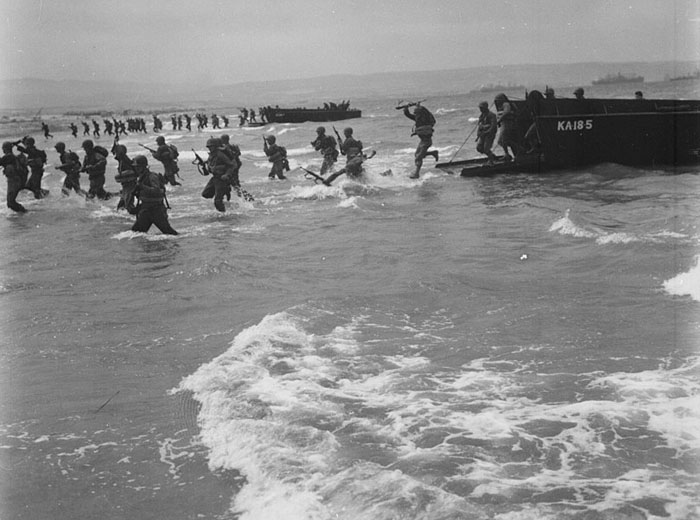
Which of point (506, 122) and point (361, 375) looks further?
point (506, 122)

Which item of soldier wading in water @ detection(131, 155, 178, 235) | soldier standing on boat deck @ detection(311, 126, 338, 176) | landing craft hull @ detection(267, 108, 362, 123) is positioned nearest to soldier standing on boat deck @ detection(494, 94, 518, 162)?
soldier standing on boat deck @ detection(311, 126, 338, 176)

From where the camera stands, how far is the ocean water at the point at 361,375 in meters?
3.85

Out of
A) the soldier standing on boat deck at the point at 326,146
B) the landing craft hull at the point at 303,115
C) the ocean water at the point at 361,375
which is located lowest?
the ocean water at the point at 361,375

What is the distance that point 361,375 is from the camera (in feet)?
18.2

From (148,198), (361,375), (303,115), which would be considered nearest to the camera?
(361,375)

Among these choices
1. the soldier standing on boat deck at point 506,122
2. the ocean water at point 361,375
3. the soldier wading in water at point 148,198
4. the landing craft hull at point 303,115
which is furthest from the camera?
the landing craft hull at point 303,115

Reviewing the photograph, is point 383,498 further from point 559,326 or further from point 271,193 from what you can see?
point 271,193

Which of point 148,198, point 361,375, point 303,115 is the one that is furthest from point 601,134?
point 303,115

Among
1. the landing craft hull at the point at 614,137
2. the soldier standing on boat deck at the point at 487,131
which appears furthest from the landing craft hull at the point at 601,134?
the soldier standing on boat deck at the point at 487,131

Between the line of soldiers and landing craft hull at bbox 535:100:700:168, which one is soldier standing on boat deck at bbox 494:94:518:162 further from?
the line of soldiers

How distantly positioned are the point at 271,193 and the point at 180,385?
13269 millimetres

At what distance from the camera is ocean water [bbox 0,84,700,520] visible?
3850 mm

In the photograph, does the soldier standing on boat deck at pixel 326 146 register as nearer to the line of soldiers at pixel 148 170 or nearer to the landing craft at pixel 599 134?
the line of soldiers at pixel 148 170

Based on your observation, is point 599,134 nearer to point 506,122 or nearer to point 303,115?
point 506,122
